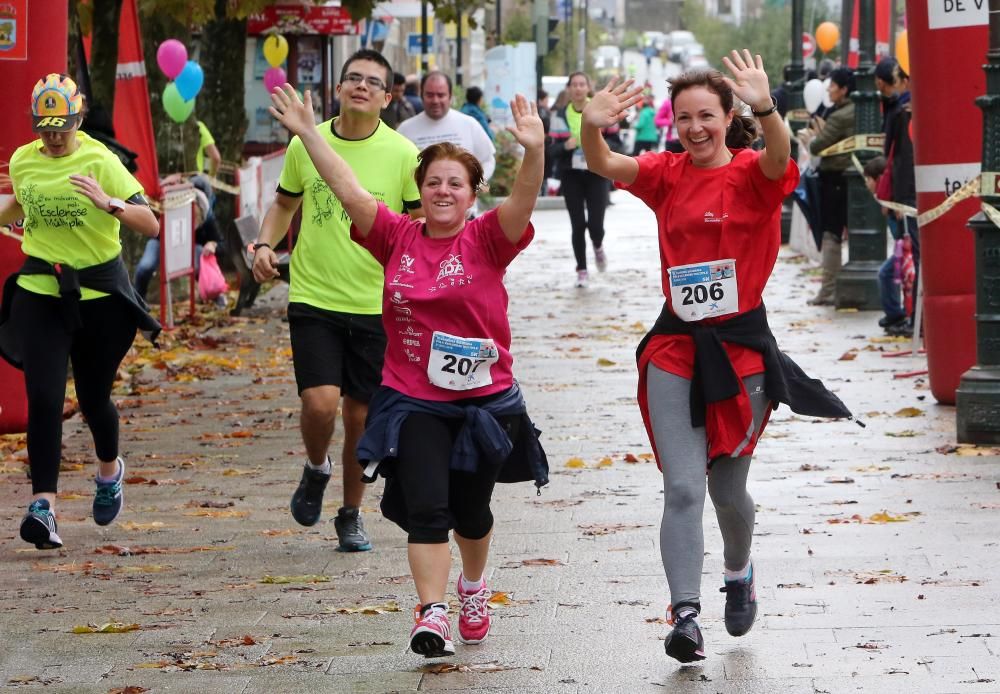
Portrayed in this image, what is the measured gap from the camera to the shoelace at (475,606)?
20.2ft

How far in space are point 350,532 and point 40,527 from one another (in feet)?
4.06

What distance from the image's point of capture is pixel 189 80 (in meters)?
17.6

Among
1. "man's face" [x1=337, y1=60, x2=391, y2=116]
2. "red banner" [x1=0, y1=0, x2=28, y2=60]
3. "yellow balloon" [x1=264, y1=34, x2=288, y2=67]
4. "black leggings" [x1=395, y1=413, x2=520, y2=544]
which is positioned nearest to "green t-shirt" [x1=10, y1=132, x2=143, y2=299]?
"man's face" [x1=337, y1=60, x2=391, y2=116]

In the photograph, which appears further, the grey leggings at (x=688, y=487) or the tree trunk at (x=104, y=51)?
the tree trunk at (x=104, y=51)

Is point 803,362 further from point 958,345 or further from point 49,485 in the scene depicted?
point 49,485

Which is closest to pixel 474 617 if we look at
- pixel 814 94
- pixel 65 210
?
pixel 65 210

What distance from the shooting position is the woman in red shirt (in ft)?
19.4

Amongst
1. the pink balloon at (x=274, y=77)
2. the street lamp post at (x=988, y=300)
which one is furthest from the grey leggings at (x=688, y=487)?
the pink balloon at (x=274, y=77)

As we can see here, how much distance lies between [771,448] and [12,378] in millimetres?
4253

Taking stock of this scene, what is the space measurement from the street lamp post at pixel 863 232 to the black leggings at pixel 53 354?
9.77m

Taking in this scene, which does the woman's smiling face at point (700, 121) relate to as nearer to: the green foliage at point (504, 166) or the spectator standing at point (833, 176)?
the spectator standing at point (833, 176)

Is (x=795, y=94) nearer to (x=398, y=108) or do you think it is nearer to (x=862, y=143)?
(x=398, y=108)

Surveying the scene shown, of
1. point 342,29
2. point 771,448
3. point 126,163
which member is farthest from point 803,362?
point 342,29

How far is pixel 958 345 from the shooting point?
11.1 metres
